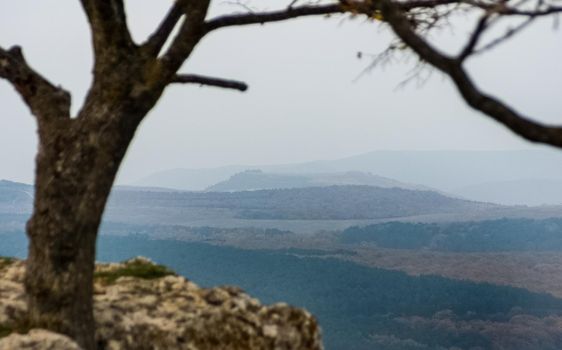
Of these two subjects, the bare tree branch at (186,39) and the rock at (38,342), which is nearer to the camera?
the rock at (38,342)

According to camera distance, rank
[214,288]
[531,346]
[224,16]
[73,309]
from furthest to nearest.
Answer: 1. [531,346]
2. [214,288]
3. [224,16]
4. [73,309]

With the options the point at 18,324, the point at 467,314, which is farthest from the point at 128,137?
the point at 467,314

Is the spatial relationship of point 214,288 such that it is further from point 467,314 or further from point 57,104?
point 467,314

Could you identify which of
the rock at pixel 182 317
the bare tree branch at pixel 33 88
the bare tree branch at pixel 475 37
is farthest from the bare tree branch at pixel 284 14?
the bare tree branch at pixel 475 37

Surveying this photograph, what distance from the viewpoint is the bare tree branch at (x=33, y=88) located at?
968cm

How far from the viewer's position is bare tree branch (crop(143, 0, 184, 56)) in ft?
32.0

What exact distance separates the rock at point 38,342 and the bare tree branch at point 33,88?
3.03 meters

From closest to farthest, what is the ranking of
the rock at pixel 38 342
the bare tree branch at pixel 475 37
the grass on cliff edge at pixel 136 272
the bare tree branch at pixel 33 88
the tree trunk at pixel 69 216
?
1. the bare tree branch at pixel 475 37
2. the rock at pixel 38 342
3. the tree trunk at pixel 69 216
4. the bare tree branch at pixel 33 88
5. the grass on cliff edge at pixel 136 272

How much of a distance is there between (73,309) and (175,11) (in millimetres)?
4839

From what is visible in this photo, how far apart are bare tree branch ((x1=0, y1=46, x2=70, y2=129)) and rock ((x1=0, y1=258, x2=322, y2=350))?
3.01 m

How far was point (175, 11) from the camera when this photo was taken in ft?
34.3

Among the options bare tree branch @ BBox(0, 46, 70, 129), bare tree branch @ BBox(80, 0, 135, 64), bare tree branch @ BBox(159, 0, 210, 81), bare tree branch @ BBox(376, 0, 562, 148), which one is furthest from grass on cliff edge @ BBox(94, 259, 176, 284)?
bare tree branch @ BBox(376, 0, 562, 148)

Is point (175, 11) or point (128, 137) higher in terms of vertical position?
point (175, 11)

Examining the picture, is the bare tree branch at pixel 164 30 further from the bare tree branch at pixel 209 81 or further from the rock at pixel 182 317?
the rock at pixel 182 317
